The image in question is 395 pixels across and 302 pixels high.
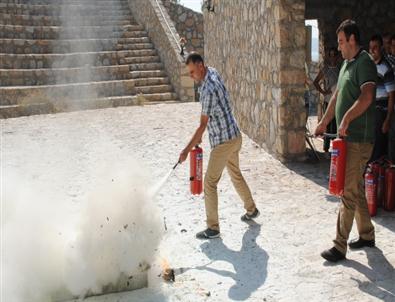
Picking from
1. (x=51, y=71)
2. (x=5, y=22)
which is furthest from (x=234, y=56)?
(x=5, y=22)

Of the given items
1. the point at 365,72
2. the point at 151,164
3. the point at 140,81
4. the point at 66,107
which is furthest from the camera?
the point at 140,81

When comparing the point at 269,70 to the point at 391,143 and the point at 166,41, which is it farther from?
the point at 166,41

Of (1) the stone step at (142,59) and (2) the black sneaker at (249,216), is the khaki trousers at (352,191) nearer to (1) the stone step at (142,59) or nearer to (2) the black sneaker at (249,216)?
(2) the black sneaker at (249,216)

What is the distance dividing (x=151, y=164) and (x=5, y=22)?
33.5ft

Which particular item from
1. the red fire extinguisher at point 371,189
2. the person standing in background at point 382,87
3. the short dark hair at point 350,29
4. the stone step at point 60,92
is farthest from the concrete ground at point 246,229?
the stone step at point 60,92

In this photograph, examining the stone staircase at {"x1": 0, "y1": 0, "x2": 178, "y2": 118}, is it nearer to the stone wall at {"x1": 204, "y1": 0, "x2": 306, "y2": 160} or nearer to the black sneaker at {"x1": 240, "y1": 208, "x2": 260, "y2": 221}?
the stone wall at {"x1": 204, "y1": 0, "x2": 306, "y2": 160}

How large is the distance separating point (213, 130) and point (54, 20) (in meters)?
13.2

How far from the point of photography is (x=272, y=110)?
8117 mm

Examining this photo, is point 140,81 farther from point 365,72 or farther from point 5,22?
point 365,72

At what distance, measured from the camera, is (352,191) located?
4.29 metres

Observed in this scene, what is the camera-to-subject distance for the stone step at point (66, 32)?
15492 millimetres

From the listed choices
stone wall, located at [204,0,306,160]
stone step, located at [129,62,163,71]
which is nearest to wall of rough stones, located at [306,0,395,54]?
stone wall, located at [204,0,306,160]

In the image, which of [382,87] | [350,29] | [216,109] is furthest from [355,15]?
[350,29]

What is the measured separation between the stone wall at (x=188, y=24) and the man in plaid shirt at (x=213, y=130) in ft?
45.8
